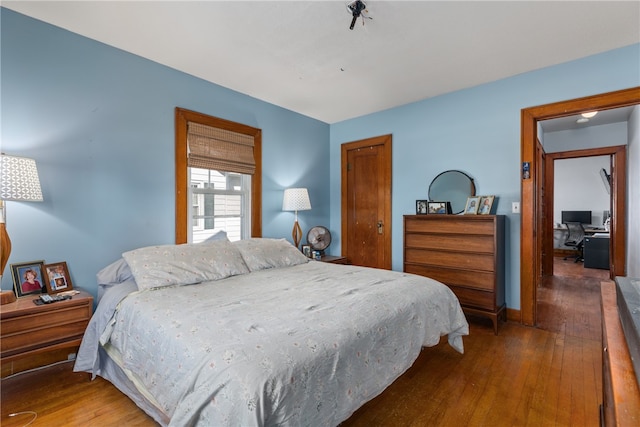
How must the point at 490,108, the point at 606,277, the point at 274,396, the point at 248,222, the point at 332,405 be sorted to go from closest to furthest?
the point at 274,396
the point at 332,405
the point at 490,108
the point at 248,222
the point at 606,277

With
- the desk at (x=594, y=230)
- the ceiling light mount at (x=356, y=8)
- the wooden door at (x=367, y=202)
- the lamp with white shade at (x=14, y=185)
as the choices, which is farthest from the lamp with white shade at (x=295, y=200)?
the desk at (x=594, y=230)

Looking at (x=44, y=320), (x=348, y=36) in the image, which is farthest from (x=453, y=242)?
(x=44, y=320)

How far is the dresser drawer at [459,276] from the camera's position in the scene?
9.35 ft

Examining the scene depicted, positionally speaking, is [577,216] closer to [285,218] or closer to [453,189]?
[453,189]

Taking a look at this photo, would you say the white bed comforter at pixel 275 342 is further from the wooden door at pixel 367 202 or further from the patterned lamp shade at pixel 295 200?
the wooden door at pixel 367 202

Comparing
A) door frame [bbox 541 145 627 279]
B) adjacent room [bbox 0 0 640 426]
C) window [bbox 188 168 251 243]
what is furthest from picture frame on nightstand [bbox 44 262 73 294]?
door frame [bbox 541 145 627 279]

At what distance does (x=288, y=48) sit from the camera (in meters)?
2.52

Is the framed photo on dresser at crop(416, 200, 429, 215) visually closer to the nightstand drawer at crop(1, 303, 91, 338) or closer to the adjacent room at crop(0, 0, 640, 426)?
the adjacent room at crop(0, 0, 640, 426)

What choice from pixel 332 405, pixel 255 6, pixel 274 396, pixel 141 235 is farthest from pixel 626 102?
pixel 141 235

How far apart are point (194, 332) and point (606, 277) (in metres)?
6.46

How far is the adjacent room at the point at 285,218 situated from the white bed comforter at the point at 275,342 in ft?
0.04

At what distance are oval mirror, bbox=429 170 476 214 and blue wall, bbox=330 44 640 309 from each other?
0.07 metres

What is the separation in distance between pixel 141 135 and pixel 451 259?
3182mm

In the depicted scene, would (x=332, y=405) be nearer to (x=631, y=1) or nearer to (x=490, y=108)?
(x=631, y=1)
